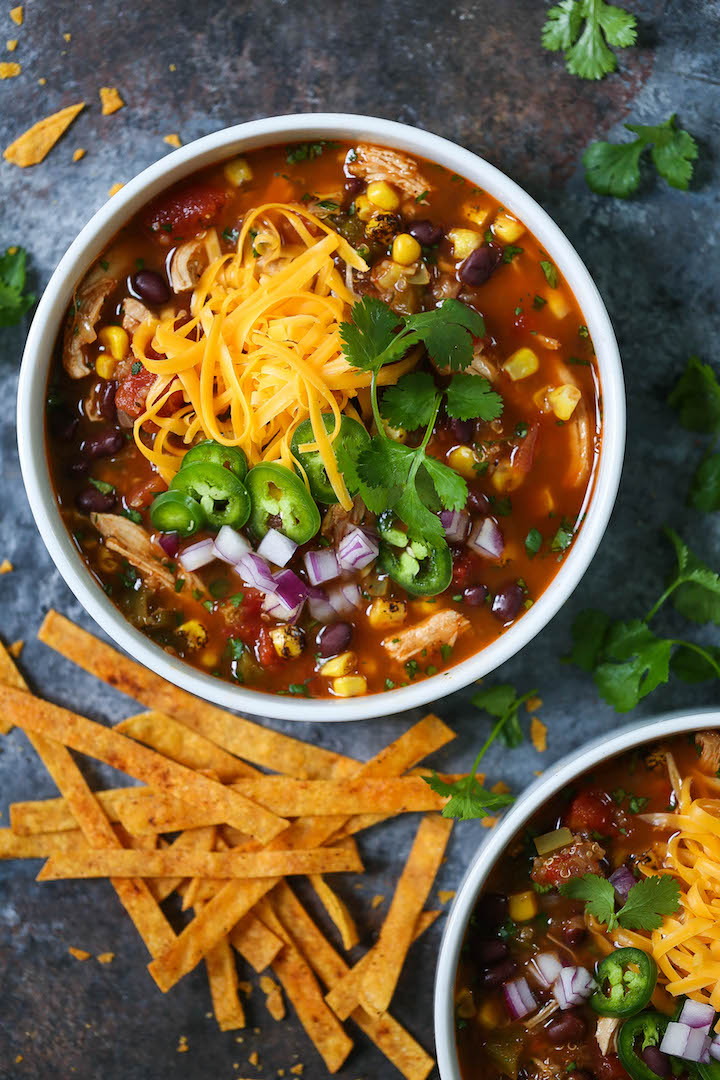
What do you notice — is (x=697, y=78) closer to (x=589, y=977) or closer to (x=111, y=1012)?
(x=589, y=977)

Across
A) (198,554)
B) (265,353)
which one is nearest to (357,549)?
(198,554)

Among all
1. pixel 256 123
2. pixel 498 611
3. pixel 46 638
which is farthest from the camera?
pixel 46 638

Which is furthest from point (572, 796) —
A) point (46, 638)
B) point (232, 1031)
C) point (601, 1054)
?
point (46, 638)

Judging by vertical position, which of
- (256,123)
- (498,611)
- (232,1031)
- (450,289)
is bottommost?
(232,1031)

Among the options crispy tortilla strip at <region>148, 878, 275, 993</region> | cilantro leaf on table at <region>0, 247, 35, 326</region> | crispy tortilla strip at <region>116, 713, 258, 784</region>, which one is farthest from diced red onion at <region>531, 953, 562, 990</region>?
cilantro leaf on table at <region>0, 247, 35, 326</region>

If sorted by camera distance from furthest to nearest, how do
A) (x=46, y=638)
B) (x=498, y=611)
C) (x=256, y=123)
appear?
(x=46, y=638) → (x=498, y=611) → (x=256, y=123)

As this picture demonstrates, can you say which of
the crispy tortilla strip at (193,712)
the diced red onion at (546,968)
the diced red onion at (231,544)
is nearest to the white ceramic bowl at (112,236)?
the diced red onion at (231,544)

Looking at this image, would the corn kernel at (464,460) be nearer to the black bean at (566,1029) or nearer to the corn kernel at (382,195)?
the corn kernel at (382,195)

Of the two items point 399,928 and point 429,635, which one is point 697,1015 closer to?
point 399,928
